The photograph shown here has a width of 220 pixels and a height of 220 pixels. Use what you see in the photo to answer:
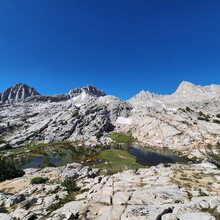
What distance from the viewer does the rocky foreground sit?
18.3m

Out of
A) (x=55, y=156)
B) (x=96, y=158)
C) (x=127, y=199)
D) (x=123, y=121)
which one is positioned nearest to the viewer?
(x=127, y=199)

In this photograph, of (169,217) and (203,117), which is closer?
(169,217)

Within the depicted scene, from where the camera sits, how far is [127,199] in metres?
21.8

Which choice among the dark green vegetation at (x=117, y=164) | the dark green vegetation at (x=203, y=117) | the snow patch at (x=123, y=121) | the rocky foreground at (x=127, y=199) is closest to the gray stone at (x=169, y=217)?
the rocky foreground at (x=127, y=199)

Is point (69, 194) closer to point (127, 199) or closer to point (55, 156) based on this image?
point (127, 199)

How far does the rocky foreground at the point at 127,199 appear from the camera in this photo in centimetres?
1834

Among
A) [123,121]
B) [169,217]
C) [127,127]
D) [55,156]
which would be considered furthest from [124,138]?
[169,217]

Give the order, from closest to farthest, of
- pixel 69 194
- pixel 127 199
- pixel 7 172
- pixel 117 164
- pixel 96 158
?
pixel 127 199
pixel 69 194
pixel 7 172
pixel 117 164
pixel 96 158

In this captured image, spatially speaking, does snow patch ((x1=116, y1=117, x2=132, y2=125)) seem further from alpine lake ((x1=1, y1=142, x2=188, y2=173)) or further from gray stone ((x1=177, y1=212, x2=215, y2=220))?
gray stone ((x1=177, y1=212, x2=215, y2=220))

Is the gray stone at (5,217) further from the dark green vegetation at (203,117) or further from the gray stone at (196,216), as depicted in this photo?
the dark green vegetation at (203,117)

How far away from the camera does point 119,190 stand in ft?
82.3

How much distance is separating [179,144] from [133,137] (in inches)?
1353

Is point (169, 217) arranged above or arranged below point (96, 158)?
below

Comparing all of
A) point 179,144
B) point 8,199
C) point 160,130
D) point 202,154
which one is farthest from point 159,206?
point 160,130
